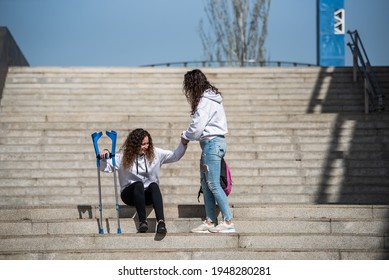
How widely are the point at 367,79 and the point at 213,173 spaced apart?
757 centimetres

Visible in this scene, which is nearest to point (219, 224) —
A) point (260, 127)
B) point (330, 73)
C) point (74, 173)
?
point (74, 173)

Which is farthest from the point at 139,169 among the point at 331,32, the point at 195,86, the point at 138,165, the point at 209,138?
the point at 331,32

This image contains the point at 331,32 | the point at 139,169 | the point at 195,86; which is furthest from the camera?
the point at 331,32

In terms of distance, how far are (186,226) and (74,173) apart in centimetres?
367

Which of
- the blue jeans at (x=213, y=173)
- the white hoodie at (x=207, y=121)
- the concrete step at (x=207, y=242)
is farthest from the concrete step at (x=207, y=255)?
the white hoodie at (x=207, y=121)

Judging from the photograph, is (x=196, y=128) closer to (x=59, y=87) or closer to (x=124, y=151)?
(x=124, y=151)

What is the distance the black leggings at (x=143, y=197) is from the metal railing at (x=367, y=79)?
6.91 meters

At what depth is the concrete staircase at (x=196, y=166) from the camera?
774cm

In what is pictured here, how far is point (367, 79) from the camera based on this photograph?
14.9 metres

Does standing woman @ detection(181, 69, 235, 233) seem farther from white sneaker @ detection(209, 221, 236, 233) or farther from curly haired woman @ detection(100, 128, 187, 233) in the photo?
curly haired woman @ detection(100, 128, 187, 233)

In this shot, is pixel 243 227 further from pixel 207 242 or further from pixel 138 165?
pixel 138 165

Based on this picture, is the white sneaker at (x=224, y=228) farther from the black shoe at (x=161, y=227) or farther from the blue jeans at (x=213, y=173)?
the black shoe at (x=161, y=227)

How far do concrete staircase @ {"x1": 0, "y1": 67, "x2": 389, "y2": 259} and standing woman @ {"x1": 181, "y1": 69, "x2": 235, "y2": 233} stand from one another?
0.29 m
